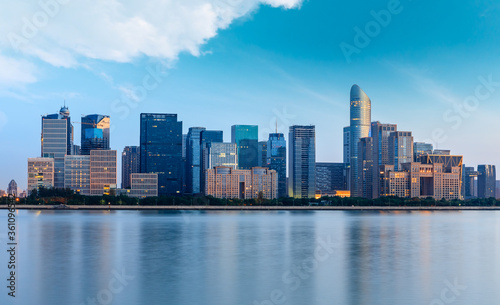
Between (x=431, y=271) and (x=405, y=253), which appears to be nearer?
(x=431, y=271)

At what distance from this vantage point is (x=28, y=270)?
4772cm

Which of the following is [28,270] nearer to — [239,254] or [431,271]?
[239,254]

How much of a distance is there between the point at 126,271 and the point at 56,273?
5.62 metres

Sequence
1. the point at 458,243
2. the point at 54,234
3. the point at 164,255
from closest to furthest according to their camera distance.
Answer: the point at 164,255, the point at 458,243, the point at 54,234

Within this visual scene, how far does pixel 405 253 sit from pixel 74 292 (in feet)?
124

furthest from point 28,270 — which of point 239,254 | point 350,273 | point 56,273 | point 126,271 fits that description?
point 350,273

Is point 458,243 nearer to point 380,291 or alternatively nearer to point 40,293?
point 380,291

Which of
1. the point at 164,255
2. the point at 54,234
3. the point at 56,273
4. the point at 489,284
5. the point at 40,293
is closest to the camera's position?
the point at 40,293

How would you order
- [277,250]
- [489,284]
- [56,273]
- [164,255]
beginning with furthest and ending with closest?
[277,250], [164,255], [56,273], [489,284]

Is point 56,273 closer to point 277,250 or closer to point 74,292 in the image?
point 74,292

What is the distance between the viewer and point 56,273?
151 feet

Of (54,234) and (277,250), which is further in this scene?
(54,234)

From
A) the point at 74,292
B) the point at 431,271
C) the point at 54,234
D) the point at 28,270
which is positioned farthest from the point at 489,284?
the point at 54,234

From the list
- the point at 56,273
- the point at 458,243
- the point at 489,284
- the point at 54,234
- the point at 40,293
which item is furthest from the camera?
the point at 54,234
